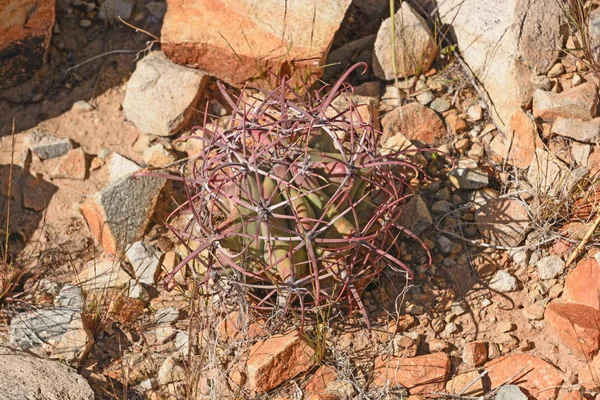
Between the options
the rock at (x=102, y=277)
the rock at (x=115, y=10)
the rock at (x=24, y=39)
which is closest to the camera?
the rock at (x=102, y=277)

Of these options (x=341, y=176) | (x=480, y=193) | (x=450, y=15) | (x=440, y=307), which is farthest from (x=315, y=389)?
(x=450, y=15)

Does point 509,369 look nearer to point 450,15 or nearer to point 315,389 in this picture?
point 315,389

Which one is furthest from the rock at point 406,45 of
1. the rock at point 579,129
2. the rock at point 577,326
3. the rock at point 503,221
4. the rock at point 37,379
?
the rock at point 37,379

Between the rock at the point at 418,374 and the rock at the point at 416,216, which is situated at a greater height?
the rock at the point at 416,216

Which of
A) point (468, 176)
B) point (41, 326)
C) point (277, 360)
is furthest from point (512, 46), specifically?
point (41, 326)

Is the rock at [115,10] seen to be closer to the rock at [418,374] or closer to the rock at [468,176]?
the rock at [468,176]

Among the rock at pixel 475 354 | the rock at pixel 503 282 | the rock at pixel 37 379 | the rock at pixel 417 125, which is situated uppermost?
the rock at pixel 417 125

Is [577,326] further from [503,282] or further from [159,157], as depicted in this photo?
[159,157]

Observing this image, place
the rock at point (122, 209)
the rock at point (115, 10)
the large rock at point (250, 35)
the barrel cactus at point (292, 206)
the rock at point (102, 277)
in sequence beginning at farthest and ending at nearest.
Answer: the rock at point (115, 10), the large rock at point (250, 35), the rock at point (122, 209), the rock at point (102, 277), the barrel cactus at point (292, 206)
